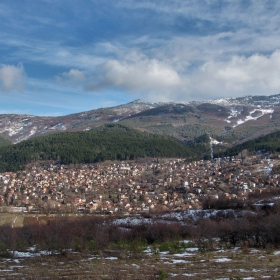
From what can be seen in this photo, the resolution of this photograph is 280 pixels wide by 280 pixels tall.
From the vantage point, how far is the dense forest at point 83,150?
11319 centimetres

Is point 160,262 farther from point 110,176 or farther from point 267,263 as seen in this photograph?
point 110,176

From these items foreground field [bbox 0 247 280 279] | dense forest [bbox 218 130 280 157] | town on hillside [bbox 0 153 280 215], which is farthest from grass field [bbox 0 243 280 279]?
dense forest [bbox 218 130 280 157]

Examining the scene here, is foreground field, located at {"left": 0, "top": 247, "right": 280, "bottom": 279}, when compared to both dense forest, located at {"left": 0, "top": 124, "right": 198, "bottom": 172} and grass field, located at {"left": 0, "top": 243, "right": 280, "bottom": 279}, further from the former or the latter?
dense forest, located at {"left": 0, "top": 124, "right": 198, "bottom": 172}

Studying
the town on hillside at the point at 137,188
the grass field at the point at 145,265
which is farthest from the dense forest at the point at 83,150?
the grass field at the point at 145,265

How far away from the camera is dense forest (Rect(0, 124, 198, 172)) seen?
11319 cm

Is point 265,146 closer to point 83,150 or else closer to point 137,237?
point 83,150

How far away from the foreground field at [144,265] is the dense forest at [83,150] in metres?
93.8

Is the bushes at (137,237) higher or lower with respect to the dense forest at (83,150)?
lower

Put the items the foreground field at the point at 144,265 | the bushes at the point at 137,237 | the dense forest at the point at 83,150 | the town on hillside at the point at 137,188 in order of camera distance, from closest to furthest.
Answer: the foreground field at the point at 144,265, the bushes at the point at 137,237, the town on hillside at the point at 137,188, the dense forest at the point at 83,150

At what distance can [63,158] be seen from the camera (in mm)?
115250

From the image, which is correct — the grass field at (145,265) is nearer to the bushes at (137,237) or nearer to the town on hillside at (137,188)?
the bushes at (137,237)

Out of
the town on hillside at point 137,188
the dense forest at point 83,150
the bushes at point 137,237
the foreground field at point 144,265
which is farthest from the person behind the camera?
the dense forest at point 83,150

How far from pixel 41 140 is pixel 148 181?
74.5m

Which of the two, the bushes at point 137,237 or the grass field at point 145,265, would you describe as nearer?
the grass field at point 145,265
